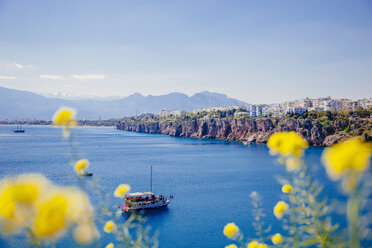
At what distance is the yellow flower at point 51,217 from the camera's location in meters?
0.97

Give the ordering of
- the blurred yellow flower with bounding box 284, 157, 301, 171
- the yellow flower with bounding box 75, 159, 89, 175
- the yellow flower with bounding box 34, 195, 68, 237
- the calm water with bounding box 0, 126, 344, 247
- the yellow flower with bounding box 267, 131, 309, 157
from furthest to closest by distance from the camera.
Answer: the calm water with bounding box 0, 126, 344, 247, the yellow flower with bounding box 75, 159, 89, 175, the blurred yellow flower with bounding box 284, 157, 301, 171, the yellow flower with bounding box 267, 131, 309, 157, the yellow flower with bounding box 34, 195, 68, 237

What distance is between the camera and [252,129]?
255 ft

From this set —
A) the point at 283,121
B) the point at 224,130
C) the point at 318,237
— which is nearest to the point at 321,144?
the point at 283,121

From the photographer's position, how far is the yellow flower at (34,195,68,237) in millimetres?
972

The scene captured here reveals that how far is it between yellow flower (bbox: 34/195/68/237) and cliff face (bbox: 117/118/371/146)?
62072mm

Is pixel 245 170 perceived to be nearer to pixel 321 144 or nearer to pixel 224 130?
pixel 321 144

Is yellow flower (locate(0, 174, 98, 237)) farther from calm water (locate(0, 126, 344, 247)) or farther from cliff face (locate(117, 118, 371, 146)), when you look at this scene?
cliff face (locate(117, 118, 371, 146))

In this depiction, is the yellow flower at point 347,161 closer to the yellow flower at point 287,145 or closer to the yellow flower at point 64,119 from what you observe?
the yellow flower at point 287,145

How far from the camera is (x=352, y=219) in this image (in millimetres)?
962

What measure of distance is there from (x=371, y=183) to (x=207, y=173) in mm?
35399

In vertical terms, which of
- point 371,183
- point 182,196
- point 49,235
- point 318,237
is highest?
point 371,183

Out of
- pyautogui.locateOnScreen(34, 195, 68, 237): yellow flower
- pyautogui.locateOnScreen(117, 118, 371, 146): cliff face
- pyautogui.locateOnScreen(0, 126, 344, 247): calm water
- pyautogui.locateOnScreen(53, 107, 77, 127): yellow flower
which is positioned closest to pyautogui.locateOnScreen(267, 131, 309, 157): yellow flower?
pyautogui.locateOnScreen(34, 195, 68, 237): yellow flower

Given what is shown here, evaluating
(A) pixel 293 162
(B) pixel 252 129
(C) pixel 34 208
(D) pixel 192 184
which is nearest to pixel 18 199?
(C) pixel 34 208

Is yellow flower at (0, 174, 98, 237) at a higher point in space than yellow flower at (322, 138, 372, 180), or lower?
lower
